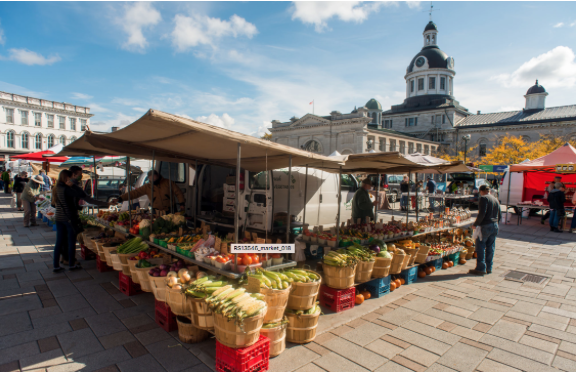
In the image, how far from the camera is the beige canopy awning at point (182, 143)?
→ 3.29 metres

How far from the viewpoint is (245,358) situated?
9.01 feet

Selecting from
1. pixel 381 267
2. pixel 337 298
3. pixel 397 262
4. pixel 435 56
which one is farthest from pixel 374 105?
pixel 337 298

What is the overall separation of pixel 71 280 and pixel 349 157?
5.36 m

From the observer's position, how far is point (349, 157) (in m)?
5.88

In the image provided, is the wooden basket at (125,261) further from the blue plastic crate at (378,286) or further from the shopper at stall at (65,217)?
the blue plastic crate at (378,286)

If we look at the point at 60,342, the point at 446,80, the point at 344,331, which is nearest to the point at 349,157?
the point at 344,331

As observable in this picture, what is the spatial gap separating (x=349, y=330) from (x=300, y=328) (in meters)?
0.77

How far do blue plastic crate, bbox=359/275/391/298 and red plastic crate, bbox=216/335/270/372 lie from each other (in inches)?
102

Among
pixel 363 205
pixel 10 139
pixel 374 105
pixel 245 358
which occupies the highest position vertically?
pixel 374 105

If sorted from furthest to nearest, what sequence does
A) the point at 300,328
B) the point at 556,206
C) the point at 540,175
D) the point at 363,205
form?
the point at 540,175 < the point at 556,206 < the point at 363,205 < the point at 300,328

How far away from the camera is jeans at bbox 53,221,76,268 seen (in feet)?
18.8

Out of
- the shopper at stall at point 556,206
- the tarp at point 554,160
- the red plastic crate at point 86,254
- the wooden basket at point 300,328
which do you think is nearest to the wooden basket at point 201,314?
the wooden basket at point 300,328

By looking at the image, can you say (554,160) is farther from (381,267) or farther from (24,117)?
(24,117)

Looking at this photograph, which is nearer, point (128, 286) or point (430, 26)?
point (128, 286)
